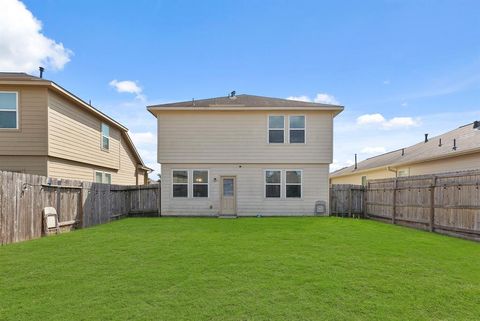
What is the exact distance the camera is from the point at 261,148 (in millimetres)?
14258

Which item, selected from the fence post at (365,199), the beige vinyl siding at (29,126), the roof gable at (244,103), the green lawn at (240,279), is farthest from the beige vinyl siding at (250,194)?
the green lawn at (240,279)

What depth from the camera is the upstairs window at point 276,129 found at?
47.0ft

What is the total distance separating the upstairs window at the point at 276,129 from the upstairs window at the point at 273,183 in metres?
1.48

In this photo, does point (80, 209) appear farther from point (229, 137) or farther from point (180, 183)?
point (229, 137)

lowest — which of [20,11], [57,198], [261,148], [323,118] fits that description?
[57,198]

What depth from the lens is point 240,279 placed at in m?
4.62

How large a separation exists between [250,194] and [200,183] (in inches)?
96.4

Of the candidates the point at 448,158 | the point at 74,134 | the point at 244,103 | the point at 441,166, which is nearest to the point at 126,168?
the point at 74,134

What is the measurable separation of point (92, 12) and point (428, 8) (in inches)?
526

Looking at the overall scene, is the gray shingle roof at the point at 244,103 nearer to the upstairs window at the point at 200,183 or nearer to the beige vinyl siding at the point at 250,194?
the beige vinyl siding at the point at 250,194

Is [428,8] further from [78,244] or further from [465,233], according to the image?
[78,244]

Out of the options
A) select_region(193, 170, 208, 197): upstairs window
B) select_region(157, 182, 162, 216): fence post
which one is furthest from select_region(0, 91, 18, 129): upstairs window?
select_region(193, 170, 208, 197): upstairs window

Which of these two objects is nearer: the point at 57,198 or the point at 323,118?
the point at 57,198

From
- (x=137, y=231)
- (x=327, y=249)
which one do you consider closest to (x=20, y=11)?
(x=137, y=231)
